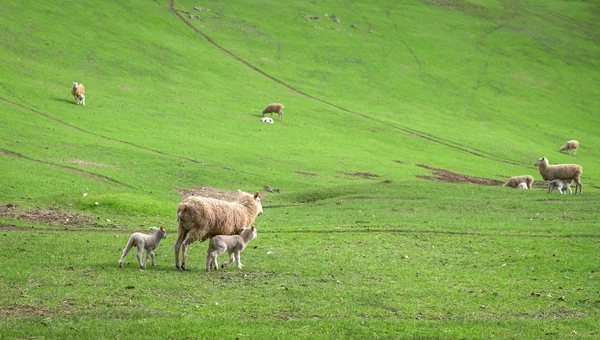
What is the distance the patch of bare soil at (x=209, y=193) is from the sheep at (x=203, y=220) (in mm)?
17558

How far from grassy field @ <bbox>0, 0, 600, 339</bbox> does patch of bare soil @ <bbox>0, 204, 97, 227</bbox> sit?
134mm

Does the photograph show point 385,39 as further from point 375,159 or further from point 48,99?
point 48,99

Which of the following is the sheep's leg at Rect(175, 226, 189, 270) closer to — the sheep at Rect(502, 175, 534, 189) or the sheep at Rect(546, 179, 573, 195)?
the sheep at Rect(546, 179, 573, 195)

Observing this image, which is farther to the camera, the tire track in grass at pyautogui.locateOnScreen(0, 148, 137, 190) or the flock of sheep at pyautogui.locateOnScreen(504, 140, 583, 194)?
the flock of sheep at pyautogui.locateOnScreen(504, 140, 583, 194)

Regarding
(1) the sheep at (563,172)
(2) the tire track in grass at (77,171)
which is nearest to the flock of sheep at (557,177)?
(1) the sheep at (563,172)

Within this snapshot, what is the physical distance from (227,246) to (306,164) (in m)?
33.5

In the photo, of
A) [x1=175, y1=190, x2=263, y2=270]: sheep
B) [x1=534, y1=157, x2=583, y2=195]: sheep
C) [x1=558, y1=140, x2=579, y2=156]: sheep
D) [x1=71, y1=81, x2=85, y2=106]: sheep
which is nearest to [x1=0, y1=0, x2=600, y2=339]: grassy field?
[x1=175, y1=190, x2=263, y2=270]: sheep

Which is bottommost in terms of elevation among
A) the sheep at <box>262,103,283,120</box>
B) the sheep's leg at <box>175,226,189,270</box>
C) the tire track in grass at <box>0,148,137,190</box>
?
the sheep at <box>262,103,283,120</box>

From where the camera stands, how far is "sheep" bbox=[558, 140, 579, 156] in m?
71.9

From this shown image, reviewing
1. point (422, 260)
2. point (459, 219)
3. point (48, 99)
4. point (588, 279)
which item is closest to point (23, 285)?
point (422, 260)

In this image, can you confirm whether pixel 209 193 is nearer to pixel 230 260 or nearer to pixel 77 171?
pixel 77 171

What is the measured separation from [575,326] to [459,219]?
55.9ft

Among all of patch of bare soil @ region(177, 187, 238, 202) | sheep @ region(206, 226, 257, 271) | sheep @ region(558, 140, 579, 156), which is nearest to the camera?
sheep @ region(206, 226, 257, 271)

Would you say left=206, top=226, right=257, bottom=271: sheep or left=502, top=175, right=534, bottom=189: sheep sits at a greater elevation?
left=206, top=226, right=257, bottom=271: sheep
